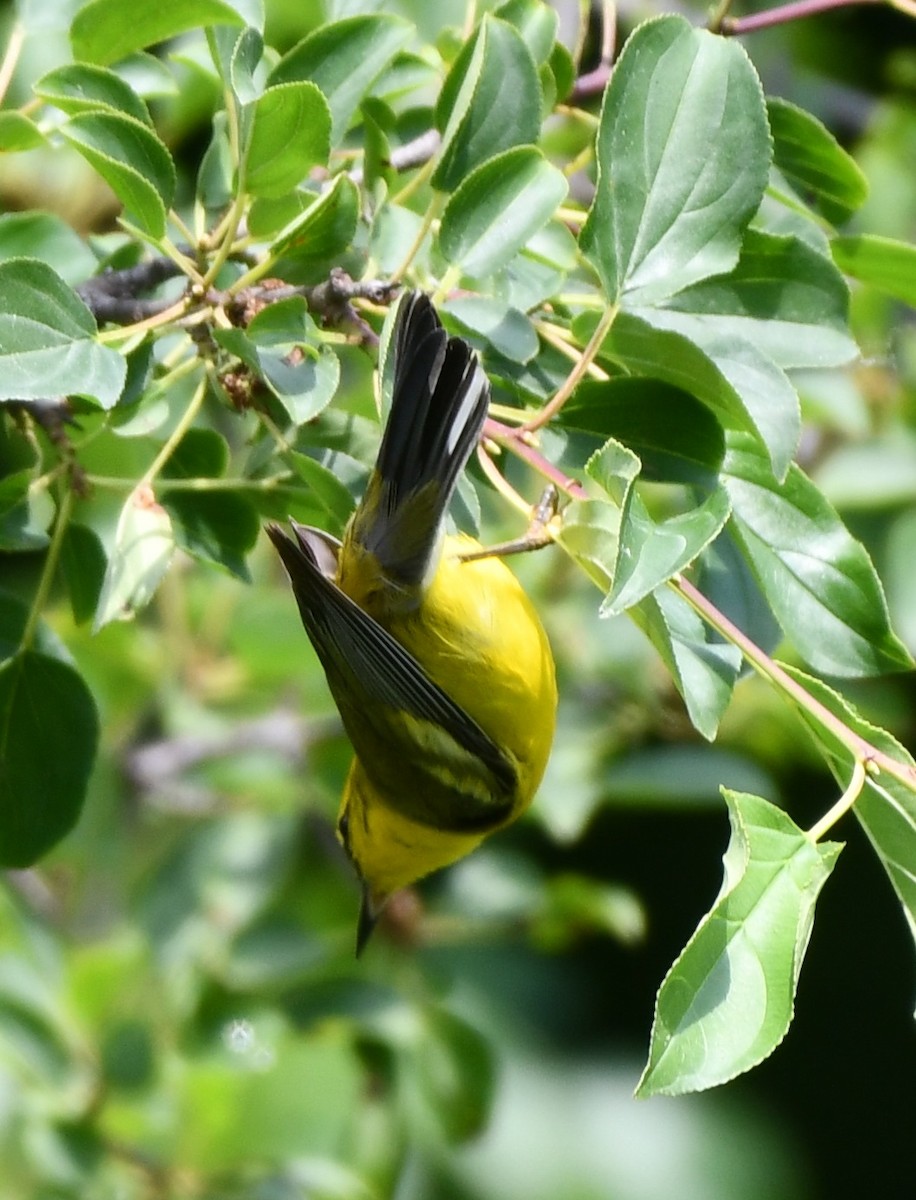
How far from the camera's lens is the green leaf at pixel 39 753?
187 cm

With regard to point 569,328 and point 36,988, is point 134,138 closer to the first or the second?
point 569,328

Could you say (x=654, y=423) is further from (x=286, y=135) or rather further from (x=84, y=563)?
(x=84, y=563)

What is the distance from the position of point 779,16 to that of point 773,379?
1.98 ft

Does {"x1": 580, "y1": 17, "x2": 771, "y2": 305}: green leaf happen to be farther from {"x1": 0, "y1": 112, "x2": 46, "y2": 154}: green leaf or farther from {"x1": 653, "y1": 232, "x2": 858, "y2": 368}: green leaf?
{"x1": 0, "y1": 112, "x2": 46, "y2": 154}: green leaf

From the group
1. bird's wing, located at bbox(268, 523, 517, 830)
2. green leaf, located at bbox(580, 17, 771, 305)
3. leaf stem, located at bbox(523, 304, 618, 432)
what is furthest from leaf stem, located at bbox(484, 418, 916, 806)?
bird's wing, located at bbox(268, 523, 517, 830)

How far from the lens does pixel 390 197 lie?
184 centimetres

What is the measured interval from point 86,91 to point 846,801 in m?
1.03

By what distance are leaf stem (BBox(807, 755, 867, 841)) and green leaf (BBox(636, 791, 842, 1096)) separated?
15 millimetres

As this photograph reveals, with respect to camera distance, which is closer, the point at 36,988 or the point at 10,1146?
the point at 36,988

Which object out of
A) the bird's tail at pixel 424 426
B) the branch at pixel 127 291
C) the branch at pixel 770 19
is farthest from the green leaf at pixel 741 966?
the branch at pixel 770 19

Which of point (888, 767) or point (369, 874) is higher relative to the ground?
point (888, 767)

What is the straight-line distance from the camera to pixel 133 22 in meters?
1.81

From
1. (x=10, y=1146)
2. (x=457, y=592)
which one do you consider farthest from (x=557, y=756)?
(x=10, y=1146)

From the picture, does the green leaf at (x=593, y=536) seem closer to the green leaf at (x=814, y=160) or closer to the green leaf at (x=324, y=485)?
the green leaf at (x=324, y=485)
